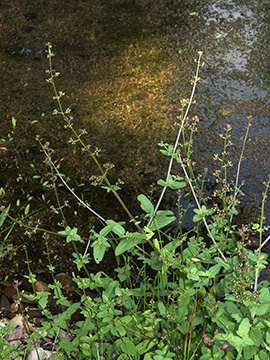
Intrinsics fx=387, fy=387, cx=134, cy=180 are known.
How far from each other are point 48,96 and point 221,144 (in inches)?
63.2

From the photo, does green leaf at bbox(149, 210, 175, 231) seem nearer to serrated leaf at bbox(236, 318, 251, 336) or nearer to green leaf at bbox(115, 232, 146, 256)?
green leaf at bbox(115, 232, 146, 256)

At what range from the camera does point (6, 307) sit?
2242mm

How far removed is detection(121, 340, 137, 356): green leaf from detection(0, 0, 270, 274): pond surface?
2.87 ft

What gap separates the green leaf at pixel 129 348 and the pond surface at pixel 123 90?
2.87 feet

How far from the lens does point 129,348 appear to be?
1.61m

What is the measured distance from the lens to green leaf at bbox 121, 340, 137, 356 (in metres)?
1.60

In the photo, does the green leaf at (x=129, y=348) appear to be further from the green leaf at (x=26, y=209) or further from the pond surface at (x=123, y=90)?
the green leaf at (x=26, y=209)

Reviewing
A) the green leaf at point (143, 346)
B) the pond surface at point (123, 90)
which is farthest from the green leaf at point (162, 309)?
the pond surface at point (123, 90)

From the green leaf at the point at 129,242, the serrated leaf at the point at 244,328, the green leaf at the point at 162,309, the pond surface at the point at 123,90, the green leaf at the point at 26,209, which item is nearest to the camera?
the serrated leaf at the point at 244,328

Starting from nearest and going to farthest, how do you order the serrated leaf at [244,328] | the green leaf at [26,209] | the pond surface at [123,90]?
the serrated leaf at [244,328] → the green leaf at [26,209] → the pond surface at [123,90]

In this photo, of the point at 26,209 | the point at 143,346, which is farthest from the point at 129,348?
the point at 26,209

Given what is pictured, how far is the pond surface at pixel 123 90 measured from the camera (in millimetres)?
2793

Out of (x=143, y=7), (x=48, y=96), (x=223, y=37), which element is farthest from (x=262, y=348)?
(x=143, y=7)

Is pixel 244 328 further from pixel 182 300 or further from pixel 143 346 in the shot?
pixel 143 346
